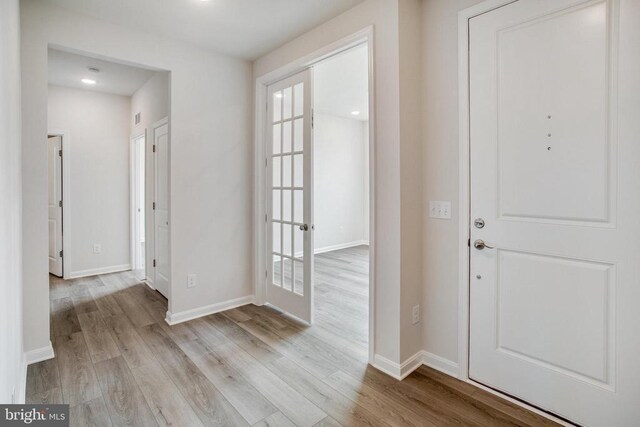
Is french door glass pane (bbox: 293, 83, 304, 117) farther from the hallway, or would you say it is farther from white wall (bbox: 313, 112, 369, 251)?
white wall (bbox: 313, 112, 369, 251)

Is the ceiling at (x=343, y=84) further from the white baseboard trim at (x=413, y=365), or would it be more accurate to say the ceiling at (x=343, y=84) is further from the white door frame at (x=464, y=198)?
the white baseboard trim at (x=413, y=365)

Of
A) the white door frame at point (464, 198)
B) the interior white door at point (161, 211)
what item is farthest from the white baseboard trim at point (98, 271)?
the white door frame at point (464, 198)

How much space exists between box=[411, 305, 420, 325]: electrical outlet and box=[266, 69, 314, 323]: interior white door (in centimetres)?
101

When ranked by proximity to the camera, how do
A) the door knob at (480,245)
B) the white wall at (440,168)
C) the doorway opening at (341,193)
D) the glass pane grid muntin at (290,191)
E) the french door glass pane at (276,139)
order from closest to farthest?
the door knob at (480,245), the white wall at (440,168), the glass pane grid muntin at (290,191), the french door glass pane at (276,139), the doorway opening at (341,193)

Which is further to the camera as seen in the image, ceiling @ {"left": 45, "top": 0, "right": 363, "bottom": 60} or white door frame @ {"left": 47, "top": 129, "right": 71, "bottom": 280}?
white door frame @ {"left": 47, "top": 129, "right": 71, "bottom": 280}

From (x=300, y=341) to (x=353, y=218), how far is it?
16.0 ft

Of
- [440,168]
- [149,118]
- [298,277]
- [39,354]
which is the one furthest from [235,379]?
[149,118]

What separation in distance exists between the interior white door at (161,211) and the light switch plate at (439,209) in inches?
115

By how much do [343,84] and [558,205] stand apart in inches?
140

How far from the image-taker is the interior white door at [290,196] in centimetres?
296

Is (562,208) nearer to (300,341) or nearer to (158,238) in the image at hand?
(300,341)

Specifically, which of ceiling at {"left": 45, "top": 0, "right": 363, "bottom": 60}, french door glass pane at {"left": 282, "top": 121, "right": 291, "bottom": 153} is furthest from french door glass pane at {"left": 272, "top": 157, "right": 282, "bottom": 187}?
ceiling at {"left": 45, "top": 0, "right": 363, "bottom": 60}

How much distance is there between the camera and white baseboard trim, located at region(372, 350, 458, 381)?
2.17 metres

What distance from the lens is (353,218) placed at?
24.2 ft
